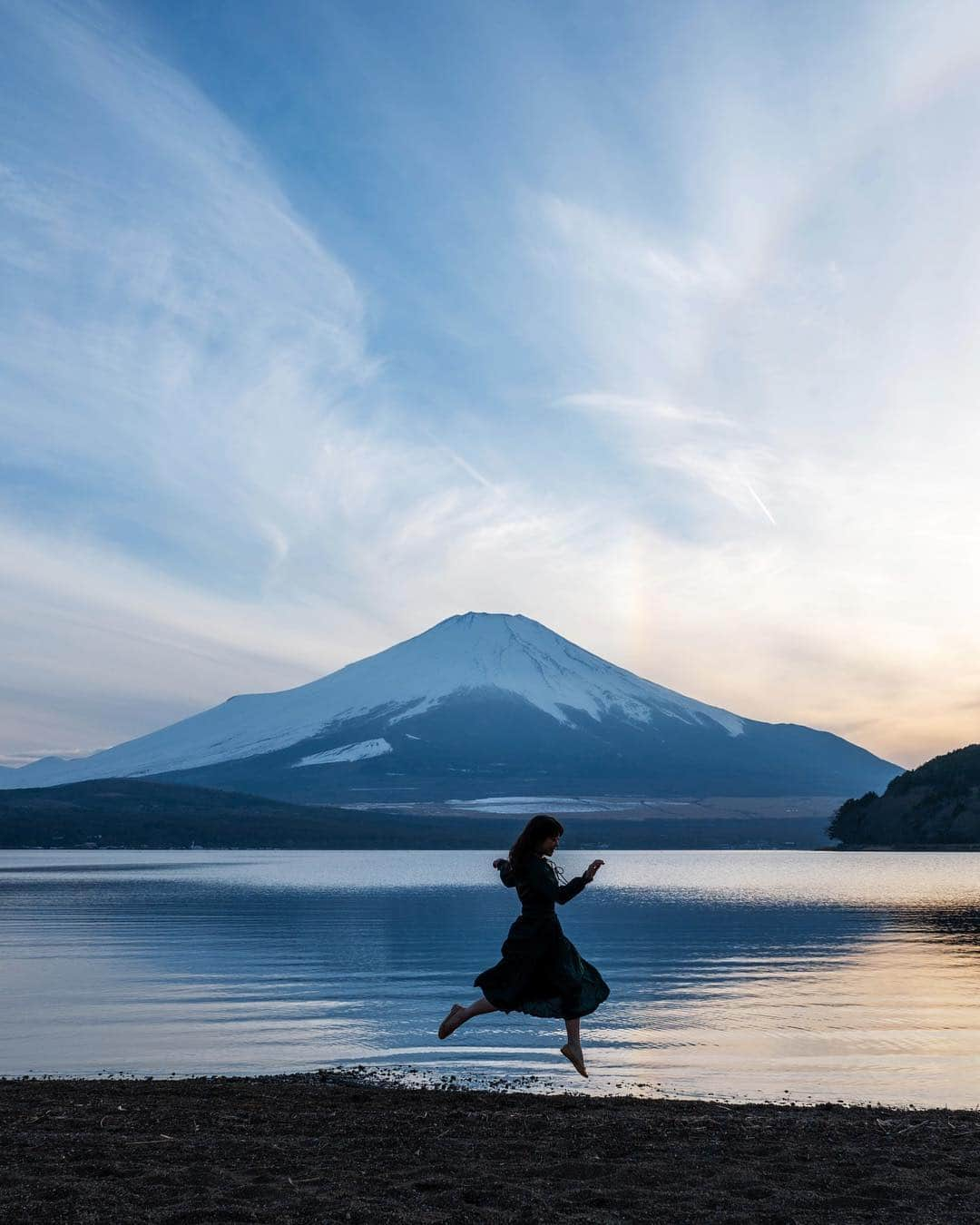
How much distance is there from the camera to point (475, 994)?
28078 millimetres

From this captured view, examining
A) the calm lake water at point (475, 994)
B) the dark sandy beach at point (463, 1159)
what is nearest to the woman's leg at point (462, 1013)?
the dark sandy beach at point (463, 1159)

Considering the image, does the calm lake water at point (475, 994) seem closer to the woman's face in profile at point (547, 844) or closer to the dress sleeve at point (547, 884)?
the dress sleeve at point (547, 884)

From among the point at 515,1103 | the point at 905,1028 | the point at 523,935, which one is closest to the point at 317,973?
the point at 905,1028

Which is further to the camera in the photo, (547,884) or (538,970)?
(538,970)

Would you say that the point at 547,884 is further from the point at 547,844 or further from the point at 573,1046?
the point at 573,1046

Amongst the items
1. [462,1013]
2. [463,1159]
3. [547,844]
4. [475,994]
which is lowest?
[475,994]

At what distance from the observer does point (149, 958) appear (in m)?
36.2

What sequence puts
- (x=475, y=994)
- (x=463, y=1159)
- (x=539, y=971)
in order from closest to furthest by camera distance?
(x=463, y=1159) < (x=539, y=971) < (x=475, y=994)

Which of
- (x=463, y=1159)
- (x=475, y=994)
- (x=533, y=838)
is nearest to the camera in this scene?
(x=463, y=1159)

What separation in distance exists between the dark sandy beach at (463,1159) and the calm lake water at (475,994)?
11.5ft

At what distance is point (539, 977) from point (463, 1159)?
220cm

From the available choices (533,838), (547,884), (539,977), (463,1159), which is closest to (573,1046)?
(539,977)

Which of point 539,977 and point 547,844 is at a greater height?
point 547,844

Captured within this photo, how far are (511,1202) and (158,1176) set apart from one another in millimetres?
2879
